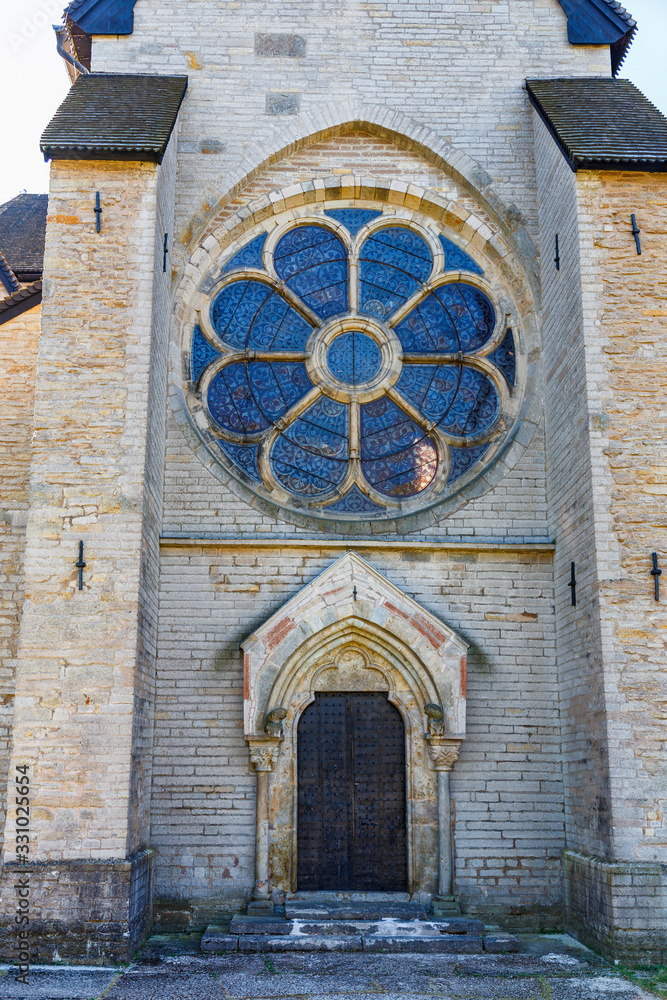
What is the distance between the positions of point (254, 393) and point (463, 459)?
7.06ft

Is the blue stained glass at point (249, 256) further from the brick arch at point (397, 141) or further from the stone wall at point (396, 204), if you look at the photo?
the brick arch at point (397, 141)

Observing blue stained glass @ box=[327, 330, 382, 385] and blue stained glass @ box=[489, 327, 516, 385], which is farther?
blue stained glass @ box=[489, 327, 516, 385]

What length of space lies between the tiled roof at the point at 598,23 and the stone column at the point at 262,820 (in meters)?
7.96

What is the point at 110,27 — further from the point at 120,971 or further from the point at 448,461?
the point at 120,971

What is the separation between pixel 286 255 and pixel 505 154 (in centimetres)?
253

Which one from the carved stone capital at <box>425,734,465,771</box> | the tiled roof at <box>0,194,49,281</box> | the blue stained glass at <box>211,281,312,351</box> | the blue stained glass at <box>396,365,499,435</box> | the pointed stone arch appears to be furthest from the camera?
the tiled roof at <box>0,194,49,281</box>

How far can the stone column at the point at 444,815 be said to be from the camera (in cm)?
761

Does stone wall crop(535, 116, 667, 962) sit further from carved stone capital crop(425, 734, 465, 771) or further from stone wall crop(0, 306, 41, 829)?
stone wall crop(0, 306, 41, 829)

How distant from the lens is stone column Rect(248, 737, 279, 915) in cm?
755

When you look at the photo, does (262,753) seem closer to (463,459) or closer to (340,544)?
(340,544)

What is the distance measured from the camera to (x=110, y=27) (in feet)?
32.0

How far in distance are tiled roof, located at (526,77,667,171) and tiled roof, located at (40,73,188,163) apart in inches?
143

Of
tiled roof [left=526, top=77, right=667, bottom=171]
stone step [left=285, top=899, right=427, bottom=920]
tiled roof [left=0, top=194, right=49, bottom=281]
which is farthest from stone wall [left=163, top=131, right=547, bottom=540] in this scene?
stone step [left=285, top=899, right=427, bottom=920]

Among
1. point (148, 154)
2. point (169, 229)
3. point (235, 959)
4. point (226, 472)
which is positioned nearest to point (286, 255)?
point (169, 229)
